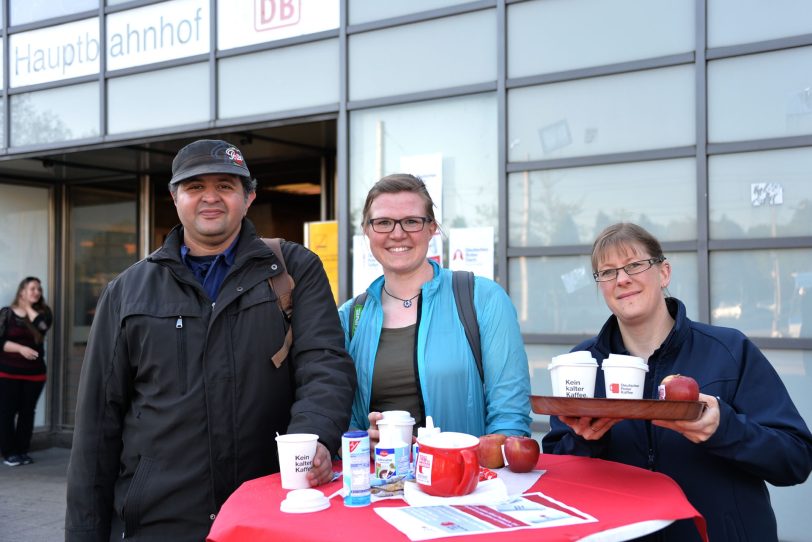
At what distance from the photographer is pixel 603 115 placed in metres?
5.87

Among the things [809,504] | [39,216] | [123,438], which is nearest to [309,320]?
[123,438]

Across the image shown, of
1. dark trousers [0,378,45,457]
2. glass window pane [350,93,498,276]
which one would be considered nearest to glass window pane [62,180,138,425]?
→ dark trousers [0,378,45,457]

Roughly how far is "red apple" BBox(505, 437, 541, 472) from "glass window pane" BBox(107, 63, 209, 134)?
5928 millimetres

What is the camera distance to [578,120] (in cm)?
596

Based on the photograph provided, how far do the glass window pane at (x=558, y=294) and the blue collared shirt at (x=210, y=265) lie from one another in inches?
140

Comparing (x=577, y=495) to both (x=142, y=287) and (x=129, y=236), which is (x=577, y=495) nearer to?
(x=142, y=287)

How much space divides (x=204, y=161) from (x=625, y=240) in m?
1.54

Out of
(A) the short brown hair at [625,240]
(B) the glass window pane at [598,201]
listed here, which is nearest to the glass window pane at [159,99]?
(B) the glass window pane at [598,201]

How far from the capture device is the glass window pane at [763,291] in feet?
17.1

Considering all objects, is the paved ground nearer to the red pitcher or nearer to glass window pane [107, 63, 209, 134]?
glass window pane [107, 63, 209, 134]

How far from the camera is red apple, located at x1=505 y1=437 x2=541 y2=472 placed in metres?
2.44

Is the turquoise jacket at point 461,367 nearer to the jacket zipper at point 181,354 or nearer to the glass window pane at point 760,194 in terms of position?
the jacket zipper at point 181,354

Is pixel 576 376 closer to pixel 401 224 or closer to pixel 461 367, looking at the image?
pixel 461 367

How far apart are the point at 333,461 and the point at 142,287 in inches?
37.0
